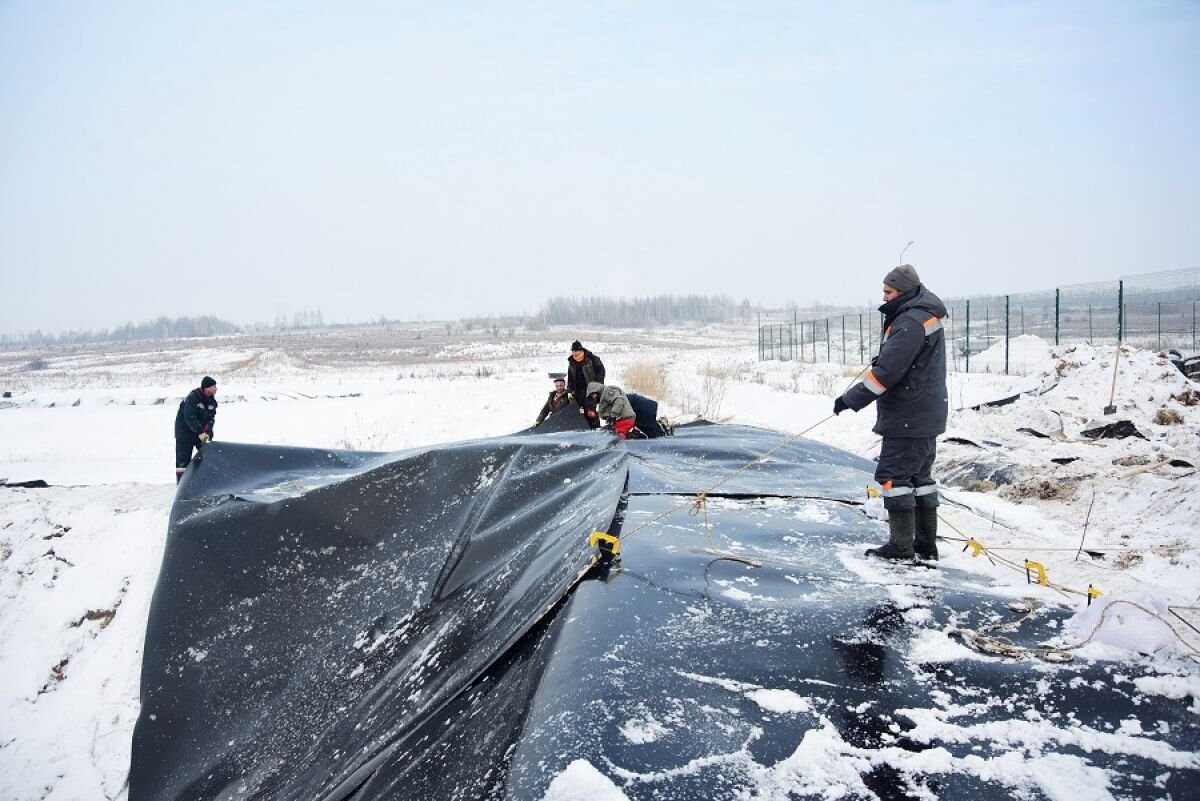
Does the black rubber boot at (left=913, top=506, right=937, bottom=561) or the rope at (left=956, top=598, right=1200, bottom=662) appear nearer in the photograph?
the rope at (left=956, top=598, right=1200, bottom=662)

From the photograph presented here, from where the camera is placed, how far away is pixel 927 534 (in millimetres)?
3439

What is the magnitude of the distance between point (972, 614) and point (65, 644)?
21.0 feet

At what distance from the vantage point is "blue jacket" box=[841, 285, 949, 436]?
3293 millimetres

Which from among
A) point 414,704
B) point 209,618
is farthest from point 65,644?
point 414,704

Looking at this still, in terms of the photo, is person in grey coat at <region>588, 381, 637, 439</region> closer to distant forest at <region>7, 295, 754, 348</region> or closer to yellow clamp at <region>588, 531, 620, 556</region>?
yellow clamp at <region>588, 531, 620, 556</region>

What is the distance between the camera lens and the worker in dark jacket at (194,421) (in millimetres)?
7730

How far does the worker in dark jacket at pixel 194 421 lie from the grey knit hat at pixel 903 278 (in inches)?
276

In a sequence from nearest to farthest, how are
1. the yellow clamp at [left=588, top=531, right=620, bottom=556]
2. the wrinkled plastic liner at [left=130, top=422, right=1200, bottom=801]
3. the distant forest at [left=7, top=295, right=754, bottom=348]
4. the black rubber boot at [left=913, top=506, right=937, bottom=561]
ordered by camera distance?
A: 1. the wrinkled plastic liner at [left=130, top=422, right=1200, bottom=801]
2. the yellow clamp at [left=588, top=531, right=620, bottom=556]
3. the black rubber boot at [left=913, top=506, right=937, bottom=561]
4. the distant forest at [left=7, top=295, right=754, bottom=348]

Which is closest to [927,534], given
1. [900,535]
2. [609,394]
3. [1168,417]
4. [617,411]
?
[900,535]

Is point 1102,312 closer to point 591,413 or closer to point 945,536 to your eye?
point 591,413

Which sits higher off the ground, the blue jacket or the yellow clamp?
the blue jacket

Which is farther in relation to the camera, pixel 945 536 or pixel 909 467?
pixel 945 536

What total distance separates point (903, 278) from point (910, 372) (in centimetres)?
45

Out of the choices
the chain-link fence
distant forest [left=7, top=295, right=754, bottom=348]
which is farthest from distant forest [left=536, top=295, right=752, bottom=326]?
the chain-link fence
